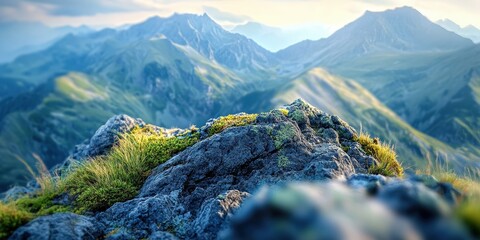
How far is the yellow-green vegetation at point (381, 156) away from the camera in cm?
1105

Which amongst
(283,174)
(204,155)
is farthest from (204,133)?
(283,174)

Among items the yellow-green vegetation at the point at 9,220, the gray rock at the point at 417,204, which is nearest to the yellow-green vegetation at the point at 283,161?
the yellow-green vegetation at the point at 9,220

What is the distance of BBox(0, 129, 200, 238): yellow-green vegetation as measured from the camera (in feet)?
34.6

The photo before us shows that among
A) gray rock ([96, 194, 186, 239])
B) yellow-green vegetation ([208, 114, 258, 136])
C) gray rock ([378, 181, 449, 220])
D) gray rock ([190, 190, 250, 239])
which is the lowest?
gray rock ([96, 194, 186, 239])

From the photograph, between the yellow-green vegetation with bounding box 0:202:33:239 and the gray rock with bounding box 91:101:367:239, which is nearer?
the yellow-green vegetation with bounding box 0:202:33:239

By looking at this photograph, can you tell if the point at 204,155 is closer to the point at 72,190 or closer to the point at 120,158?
the point at 120,158

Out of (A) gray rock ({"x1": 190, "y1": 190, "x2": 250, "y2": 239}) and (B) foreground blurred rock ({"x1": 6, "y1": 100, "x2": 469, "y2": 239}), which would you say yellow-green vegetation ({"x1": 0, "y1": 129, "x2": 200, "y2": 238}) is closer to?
(B) foreground blurred rock ({"x1": 6, "y1": 100, "x2": 469, "y2": 239})

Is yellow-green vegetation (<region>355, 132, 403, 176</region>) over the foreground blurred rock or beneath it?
beneath

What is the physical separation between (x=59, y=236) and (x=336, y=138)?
9756mm

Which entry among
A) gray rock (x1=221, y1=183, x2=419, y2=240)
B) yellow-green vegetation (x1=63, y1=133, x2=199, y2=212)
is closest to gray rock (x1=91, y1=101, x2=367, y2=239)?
yellow-green vegetation (x1=63, y1=133, x2=199, y2=212)

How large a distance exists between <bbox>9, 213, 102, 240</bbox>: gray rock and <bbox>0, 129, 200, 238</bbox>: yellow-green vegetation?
5.98 feet

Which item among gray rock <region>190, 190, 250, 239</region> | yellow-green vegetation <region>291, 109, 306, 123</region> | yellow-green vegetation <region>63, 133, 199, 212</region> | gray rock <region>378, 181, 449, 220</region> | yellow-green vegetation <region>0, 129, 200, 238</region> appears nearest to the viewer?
gray rock <region>378, 181, 449, 220</region>

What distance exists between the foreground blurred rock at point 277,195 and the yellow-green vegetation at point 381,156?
0.37 metres

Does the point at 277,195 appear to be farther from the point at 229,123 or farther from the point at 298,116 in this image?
the point at 229,123
